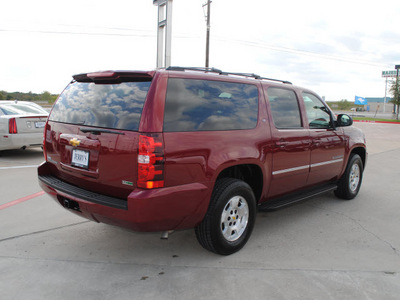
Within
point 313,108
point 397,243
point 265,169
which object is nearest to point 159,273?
point 265,169

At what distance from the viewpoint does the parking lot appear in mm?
2773

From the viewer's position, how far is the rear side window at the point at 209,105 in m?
2.89

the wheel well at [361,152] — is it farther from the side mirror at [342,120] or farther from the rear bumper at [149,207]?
the rear bumper at [149,207]

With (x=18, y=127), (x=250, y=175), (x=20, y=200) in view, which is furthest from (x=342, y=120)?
(x=18, y=127)

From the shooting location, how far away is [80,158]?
3.10 m

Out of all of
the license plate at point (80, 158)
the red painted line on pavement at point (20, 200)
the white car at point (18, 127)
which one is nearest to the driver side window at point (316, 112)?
the license plate at point (80, 158)

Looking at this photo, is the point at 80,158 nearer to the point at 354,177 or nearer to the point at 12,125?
the point at 354,177

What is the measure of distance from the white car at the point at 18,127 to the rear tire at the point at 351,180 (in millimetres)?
6898

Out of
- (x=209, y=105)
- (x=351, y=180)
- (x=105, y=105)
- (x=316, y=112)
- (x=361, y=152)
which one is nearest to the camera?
(x=105, y=105)

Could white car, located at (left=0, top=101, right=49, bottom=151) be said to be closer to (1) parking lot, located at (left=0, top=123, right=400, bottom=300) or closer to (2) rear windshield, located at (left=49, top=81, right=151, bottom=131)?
(1) parking lot, located at (left=0, top=123, right=400, bottom=300)

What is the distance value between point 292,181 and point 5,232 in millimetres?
3400

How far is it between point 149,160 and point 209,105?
86 cm

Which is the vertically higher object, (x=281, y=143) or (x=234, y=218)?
(x=281, y=143)

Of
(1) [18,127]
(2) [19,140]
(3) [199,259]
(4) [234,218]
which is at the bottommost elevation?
(3) [199,259]
